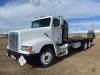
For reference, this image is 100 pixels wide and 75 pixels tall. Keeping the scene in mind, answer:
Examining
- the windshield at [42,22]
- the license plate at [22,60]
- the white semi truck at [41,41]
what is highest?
the windshield at [42,22]

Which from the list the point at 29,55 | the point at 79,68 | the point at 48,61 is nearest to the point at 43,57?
the point at 48,61

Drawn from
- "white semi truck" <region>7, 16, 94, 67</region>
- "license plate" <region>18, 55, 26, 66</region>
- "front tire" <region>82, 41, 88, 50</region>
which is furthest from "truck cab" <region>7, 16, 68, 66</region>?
"front tire" <region>82, 41, 88, 50</region>

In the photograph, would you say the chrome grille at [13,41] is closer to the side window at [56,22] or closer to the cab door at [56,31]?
the cab door at [56,31]

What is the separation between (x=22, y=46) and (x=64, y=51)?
325 cm

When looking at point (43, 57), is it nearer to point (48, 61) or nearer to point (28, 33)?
point (48, 61)

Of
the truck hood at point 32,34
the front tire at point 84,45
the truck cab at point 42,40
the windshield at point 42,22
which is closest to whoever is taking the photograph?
the truck cab at point 42,40

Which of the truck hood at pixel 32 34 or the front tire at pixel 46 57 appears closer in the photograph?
the truck hood at pixel 32 34

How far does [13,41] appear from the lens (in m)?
8.15

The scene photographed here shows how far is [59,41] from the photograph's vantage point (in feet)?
31.7

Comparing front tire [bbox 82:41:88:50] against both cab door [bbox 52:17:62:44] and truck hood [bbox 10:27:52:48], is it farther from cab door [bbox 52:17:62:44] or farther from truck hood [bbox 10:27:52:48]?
truck hood [bbox 10:27:52:48]

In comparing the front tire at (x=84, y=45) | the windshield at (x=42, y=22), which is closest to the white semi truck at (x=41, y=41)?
the windshield at (x=42, y=22)

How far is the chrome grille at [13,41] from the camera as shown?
7832 mm

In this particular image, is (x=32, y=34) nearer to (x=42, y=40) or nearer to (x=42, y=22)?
(x=42, y=40)

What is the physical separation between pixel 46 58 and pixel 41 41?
1026mm
